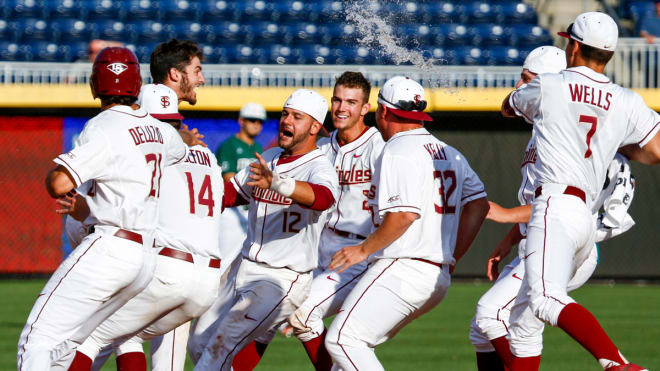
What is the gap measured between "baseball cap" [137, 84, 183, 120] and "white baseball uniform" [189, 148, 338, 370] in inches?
28.4

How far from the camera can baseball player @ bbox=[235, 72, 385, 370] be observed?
7.14 meters

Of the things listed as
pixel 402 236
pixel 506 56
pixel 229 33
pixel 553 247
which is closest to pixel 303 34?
pixel 229 33

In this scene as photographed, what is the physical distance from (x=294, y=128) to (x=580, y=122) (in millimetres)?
1939

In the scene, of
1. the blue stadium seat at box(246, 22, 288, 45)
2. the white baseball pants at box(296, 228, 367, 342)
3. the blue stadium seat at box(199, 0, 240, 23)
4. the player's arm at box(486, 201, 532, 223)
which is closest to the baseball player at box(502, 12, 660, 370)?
the player's arm at box(486, 201, 532, 223)

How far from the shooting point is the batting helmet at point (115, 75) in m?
5.79

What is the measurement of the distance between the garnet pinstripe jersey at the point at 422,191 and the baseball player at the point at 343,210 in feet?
2.94

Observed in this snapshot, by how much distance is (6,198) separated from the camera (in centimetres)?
1748

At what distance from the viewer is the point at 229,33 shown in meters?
20.8

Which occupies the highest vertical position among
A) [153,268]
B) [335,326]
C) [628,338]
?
[153,268]

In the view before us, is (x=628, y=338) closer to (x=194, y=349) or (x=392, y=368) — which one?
(x=392, y=368)

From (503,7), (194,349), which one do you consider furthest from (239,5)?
(194,349)

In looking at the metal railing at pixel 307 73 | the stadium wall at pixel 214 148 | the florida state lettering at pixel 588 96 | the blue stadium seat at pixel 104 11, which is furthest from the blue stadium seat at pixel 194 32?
the florida state lettering at pixel 588 96

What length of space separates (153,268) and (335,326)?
1112 mm

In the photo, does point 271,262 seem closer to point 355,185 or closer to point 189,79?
point 355,185
